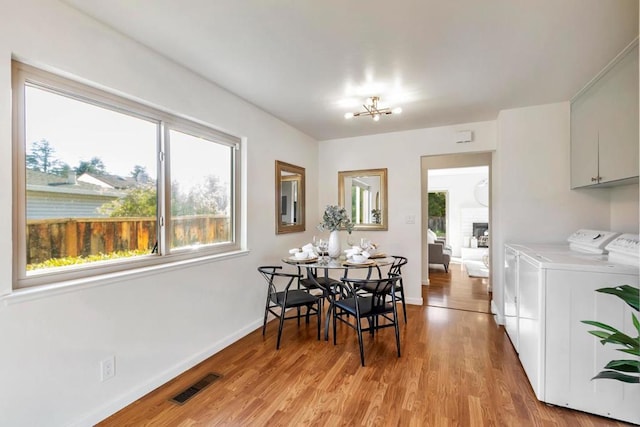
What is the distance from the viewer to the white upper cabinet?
80.8 inches

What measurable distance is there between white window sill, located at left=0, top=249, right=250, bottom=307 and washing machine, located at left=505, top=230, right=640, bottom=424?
2.62 metres

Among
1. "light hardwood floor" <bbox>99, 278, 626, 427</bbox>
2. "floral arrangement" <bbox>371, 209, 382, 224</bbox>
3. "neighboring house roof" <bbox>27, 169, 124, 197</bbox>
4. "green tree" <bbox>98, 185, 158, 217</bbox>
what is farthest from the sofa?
"neighboring house roof" <bbox>27, 169, 124, 197</bbox>

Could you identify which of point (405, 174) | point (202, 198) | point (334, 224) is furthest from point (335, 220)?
point (405, 174)

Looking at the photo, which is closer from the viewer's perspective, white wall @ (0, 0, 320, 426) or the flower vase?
white wall @ (0, 0, 320, 426)

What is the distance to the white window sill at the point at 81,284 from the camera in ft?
4.80

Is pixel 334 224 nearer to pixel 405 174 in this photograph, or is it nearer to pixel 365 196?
pixel 365 196

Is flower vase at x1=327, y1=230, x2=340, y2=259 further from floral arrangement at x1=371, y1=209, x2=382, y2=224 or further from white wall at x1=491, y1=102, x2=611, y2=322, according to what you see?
white wall at x1=491, y1=102, x2=611, y2=322

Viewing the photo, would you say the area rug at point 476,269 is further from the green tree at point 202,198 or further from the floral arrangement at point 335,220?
the green tree at point 202,198

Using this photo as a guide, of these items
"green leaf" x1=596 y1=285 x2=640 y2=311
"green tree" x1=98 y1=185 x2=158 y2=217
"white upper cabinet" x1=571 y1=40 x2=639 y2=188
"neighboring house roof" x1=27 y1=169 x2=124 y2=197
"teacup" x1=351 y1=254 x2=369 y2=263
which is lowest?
"teacup" x1=351 y1=254 x2=369 y2=263

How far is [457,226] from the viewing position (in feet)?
28.1

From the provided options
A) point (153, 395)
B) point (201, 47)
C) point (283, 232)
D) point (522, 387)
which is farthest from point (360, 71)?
point (153, 395)

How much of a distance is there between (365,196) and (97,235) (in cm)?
339

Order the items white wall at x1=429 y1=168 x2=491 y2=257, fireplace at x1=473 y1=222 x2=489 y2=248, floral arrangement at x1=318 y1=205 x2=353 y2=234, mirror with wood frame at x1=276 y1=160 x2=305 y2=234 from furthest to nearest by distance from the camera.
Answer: white wall at x1=429 y1=168 x2=491 y2=257
fireplace at x1=473 y1=222 x2=489 y2=248
mirror with wood frame at x1=276 y1=160 x2=305 y2=234
floral arrangement at x1=318 y1=205 x2=353 y2=234

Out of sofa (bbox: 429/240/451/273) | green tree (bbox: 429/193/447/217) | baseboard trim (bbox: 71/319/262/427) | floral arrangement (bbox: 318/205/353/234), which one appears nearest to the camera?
baseboard trim (bbox: 71/319/262/427)
